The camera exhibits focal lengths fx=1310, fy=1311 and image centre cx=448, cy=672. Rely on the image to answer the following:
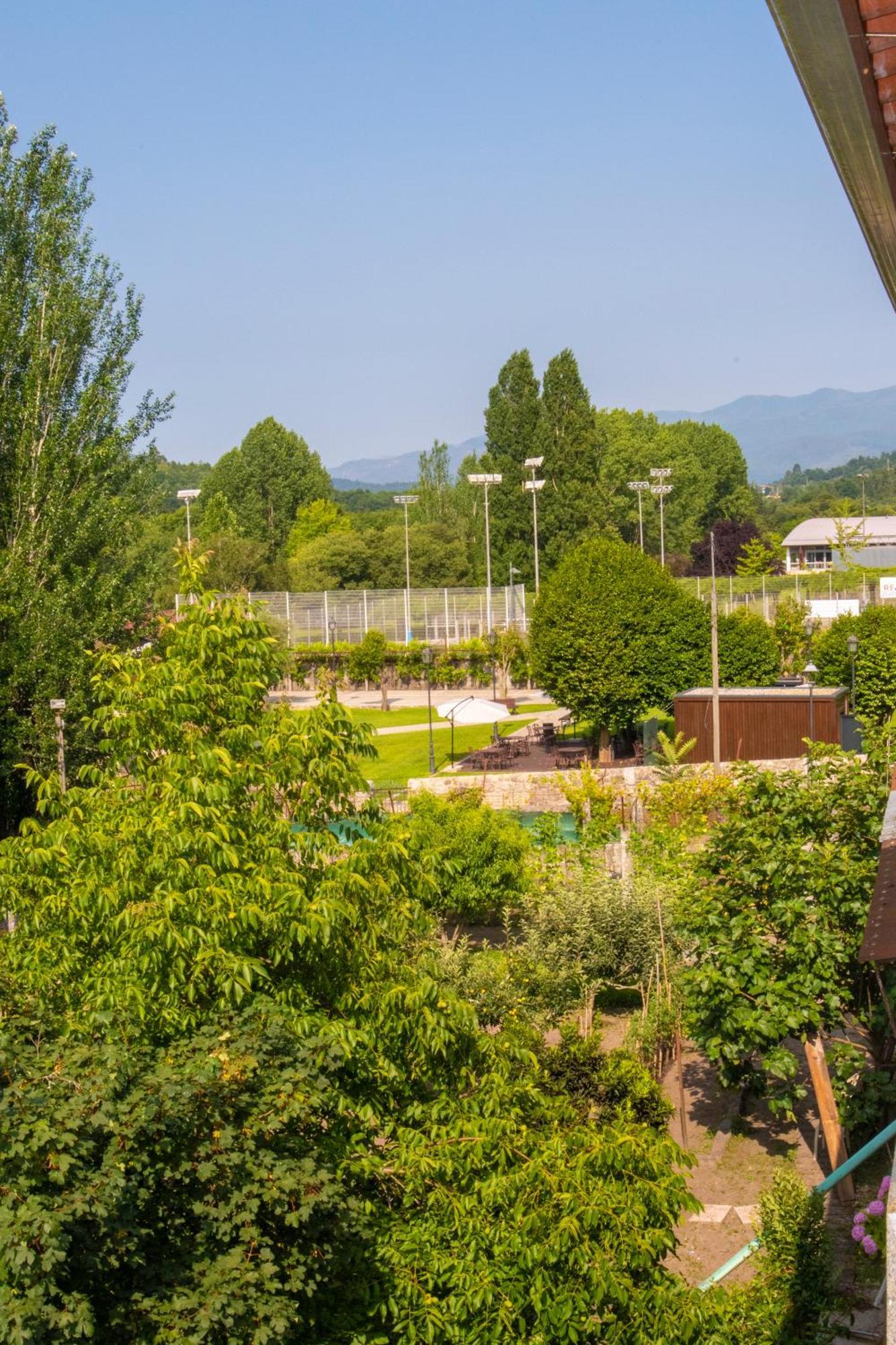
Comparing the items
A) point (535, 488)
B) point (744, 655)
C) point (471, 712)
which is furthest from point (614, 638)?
point (535, 488)

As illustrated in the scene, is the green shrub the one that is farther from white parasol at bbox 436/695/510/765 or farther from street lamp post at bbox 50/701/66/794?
white parasol at bbox 436/695/510/765

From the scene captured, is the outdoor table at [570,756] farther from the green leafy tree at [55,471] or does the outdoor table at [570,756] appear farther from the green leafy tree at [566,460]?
the green leafy tree at [566,460]

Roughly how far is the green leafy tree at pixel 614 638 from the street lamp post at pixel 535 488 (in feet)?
87.4

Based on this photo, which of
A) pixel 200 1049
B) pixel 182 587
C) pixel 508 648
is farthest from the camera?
pixel 508 648

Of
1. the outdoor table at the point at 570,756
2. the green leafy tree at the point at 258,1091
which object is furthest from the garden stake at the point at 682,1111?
the outdoor table at the point at 570,756

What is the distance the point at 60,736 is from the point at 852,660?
2061cm

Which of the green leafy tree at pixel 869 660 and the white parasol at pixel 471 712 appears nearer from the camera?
the white parasol at pixel 471 712

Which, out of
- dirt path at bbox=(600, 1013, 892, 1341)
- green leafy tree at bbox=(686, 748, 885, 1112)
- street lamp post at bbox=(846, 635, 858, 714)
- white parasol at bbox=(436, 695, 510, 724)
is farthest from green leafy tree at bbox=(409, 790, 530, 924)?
street lamp post at bbox=(846, 635, 858, 714)

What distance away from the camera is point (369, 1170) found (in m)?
6.89

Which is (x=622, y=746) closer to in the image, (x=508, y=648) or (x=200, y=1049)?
(x=508, y=648)

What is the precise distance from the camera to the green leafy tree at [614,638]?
3098 cm

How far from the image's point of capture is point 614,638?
30984mm

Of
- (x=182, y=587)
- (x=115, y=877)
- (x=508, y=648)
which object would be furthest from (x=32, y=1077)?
(x=508, y=648)

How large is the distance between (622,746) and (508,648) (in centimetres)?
2047
